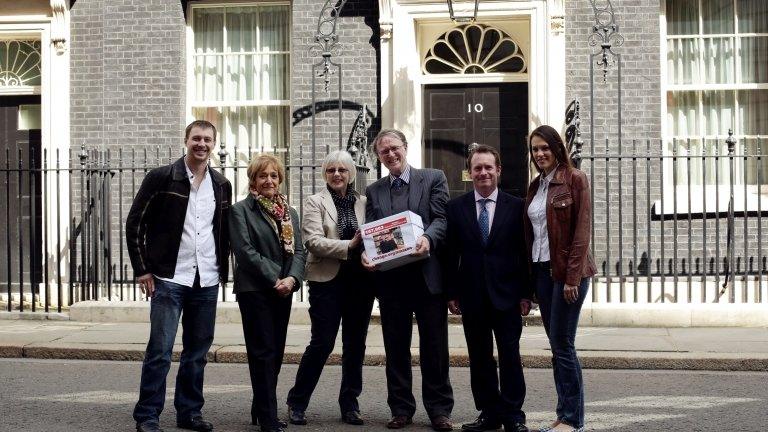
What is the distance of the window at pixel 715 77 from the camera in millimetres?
13688

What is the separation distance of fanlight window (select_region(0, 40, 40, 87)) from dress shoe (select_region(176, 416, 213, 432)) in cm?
843

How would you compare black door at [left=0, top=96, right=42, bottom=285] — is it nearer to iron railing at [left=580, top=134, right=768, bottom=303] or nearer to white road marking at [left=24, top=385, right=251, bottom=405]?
white road marking at [left=24, top=385, right=251, bottom=405]

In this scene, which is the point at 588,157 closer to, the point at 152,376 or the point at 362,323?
the point at 362,323

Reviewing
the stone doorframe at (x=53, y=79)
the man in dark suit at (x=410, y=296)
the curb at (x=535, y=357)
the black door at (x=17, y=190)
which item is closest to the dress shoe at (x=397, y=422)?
the man in dark suit at (x=410, y=296)

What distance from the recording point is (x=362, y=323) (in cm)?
772

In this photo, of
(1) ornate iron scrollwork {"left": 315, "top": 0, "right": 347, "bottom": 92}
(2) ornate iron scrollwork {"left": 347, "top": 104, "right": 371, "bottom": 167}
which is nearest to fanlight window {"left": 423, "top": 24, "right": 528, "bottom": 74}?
(2) ornate iron scrollwork {"left": 347, "top": 104, "right": 371, "bottom": 167}

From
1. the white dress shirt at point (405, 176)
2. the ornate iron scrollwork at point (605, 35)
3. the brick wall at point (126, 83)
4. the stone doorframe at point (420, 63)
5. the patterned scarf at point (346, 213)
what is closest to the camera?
the white dress shirt at point (405, 176)

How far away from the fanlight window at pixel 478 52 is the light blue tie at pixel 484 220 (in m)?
6.83

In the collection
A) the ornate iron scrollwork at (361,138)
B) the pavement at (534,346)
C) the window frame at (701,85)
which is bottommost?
the pavement at (534,346)

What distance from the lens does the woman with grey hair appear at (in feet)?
25.0

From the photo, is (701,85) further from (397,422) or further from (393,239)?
(397,422)

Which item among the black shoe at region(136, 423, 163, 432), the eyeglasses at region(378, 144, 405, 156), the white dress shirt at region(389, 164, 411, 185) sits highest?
the eyeglasses at region(378, 144, 405, 156)

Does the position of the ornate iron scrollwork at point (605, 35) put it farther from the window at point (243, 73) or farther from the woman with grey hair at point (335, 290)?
the woman with grey hair at point (335, 290)

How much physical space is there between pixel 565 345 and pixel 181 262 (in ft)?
7.79
